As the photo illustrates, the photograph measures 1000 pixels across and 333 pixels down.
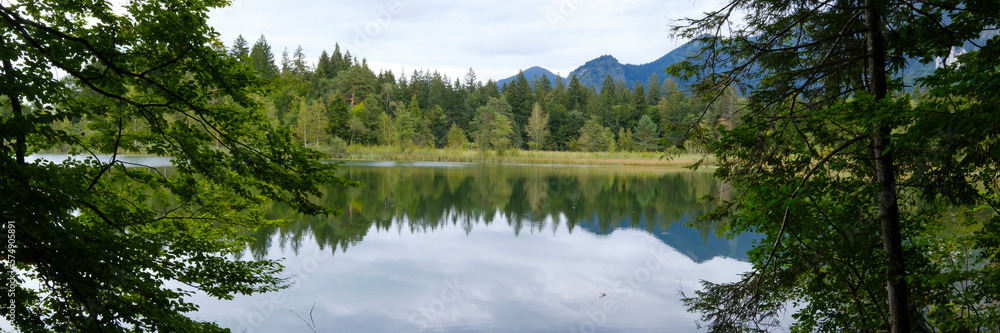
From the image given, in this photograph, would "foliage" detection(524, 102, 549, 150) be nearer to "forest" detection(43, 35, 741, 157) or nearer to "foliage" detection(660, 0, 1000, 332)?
"forest" detection(43, 35, 741, 157)

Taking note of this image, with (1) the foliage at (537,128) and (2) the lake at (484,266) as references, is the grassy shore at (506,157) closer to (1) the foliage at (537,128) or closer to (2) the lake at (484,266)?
(1) the foliage at (537,128)

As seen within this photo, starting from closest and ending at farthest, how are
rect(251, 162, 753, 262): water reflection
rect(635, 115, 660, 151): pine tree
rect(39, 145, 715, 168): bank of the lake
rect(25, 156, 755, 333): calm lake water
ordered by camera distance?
rect(25, 156, 755, 333): calm lake water, rect(251, 162, 753, 262): water reflection, rect(39, 145, 715, 168): bank of the lake, rect(635, 115, 660, 151): pine tree

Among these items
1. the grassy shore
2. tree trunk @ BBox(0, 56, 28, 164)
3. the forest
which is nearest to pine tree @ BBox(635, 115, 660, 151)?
the forest

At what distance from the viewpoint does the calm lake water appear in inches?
323

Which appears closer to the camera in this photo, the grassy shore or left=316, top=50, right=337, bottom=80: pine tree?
the grassy shore

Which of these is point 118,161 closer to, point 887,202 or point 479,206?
point 887,202

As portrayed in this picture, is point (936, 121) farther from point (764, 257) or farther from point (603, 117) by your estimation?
point (603, 117)

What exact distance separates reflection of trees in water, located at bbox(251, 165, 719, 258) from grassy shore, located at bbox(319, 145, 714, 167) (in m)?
16.3

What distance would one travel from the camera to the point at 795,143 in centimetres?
494

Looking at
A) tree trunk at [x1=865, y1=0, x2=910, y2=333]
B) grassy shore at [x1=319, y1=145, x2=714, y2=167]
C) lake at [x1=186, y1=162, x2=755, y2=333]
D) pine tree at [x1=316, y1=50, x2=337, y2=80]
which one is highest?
pine tree at [x1=316, y1=50, x2=337, y2=80]

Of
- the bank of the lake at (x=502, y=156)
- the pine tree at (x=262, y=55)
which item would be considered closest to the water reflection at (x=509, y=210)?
the bank of the lake at (x=502, y=156)

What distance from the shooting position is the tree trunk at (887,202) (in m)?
4.24

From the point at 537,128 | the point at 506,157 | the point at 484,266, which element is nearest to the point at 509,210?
the point at 484,266

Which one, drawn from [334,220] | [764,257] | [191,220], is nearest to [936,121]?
[764,257]
